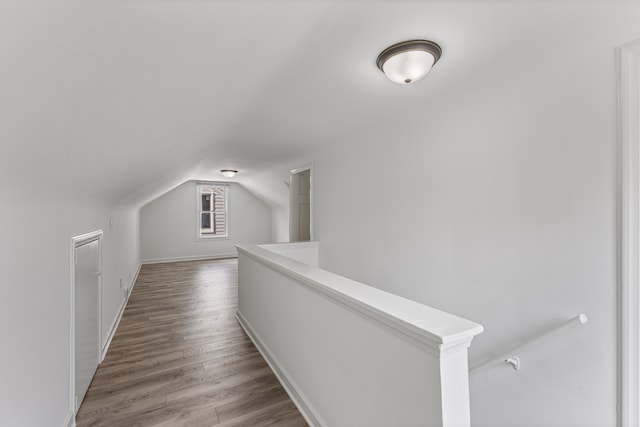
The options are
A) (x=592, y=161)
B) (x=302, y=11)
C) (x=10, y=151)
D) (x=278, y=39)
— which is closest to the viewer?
(x=10, y=151)

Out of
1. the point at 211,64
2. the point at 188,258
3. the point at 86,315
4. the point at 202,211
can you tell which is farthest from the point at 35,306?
the point at 202,211

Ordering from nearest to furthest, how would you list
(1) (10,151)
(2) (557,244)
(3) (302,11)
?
(1) (10,151)
(3) (302,11)
(2) (557,244)

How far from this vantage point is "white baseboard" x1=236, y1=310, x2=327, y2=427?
170cm

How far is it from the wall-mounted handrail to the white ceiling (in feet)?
5.03

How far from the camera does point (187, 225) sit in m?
7.29

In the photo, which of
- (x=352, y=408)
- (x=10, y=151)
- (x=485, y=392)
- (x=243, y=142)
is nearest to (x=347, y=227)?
(x=243, y=142)

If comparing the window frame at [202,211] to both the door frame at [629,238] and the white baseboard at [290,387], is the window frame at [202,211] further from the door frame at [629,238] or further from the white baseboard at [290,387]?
the door frame at [629,238]

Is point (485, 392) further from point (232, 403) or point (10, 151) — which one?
point (10, 151)

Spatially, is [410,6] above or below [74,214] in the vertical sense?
above

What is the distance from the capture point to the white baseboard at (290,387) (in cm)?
170

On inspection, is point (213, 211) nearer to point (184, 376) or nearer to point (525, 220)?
point (184, 376)

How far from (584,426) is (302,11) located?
2579mm

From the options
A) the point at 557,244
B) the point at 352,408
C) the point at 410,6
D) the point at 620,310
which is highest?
the point at 410,6

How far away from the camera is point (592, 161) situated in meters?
1.56
